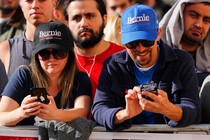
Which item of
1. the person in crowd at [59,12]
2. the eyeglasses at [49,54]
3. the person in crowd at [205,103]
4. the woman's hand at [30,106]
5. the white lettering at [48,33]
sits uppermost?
the person in crowd at [59,12]

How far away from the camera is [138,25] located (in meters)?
3.94

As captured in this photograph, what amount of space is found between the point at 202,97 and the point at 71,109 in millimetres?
1003

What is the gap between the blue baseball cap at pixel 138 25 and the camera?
3867mm

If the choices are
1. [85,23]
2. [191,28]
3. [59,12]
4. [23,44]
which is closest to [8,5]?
[59,12]

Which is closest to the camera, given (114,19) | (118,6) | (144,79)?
(144,79)

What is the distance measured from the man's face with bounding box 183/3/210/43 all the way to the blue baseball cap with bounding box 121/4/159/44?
1144 millimetres

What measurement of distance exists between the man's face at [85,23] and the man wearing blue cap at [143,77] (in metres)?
0.78

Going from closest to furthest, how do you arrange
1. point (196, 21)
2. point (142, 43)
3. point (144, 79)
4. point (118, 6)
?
point (142, 43)
point (144, 79)
point (196, 21)
point (118, 6)

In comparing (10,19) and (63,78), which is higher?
(10,19)

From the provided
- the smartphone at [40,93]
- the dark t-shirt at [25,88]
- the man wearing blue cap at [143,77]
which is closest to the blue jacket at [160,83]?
the man wearing blue cap at [143,77]

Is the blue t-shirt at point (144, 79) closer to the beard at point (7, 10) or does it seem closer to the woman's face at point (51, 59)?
the woman's face at point (51, 59)

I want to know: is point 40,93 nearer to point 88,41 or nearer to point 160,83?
point 160,83

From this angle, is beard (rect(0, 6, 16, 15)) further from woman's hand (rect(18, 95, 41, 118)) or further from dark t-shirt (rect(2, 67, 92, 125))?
woman's hand (rect(18, 95, 41, 118))

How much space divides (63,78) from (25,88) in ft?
0.92
